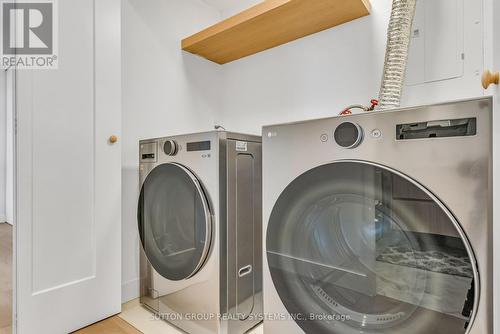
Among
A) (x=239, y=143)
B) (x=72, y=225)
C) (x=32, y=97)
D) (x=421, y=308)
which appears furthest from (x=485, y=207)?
(x=32, y=97)

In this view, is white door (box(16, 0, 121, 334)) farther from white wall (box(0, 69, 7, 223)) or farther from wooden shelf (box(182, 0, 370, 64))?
wooden shelf (box(182, 0, 370, 64))

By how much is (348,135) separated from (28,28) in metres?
1.55

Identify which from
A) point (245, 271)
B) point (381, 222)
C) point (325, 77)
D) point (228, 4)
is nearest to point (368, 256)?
point (381, 222)

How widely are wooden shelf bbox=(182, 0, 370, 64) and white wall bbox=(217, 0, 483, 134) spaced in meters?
0.08

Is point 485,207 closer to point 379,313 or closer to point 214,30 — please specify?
point 379,313

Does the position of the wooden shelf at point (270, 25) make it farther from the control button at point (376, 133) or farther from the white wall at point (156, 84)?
the control button at point (376, 133)

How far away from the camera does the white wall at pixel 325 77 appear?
1.30 m

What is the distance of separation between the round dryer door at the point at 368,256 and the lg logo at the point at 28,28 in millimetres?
1373

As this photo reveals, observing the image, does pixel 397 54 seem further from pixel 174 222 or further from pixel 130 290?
pixel 130 290

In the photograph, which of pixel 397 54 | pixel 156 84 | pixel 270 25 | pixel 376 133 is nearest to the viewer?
pixel 376 133

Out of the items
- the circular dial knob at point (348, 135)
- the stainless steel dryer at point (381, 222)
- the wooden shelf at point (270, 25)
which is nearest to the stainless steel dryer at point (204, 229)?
the stainless steel dryer at point (381, 222)

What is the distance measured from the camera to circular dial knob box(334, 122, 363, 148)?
2.72 feet

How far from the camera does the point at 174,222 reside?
4.66ft
